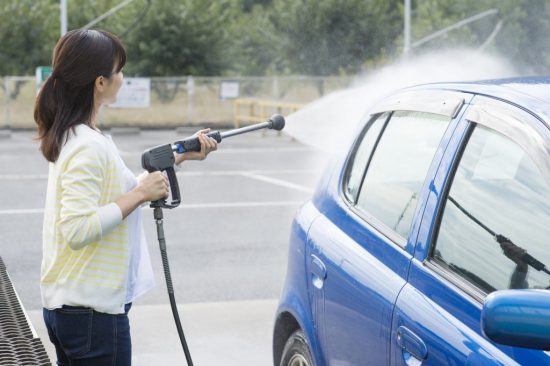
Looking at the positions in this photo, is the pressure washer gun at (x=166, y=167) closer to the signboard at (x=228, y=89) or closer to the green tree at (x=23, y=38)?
the signboard at (x=228, y=89)

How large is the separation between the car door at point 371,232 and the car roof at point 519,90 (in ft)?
0.23

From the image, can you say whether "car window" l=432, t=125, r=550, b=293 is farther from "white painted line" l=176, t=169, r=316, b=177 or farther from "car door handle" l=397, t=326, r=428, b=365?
"white painted line" l=176, t=169, r=316, b=177

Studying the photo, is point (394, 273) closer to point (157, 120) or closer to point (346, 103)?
point (346, 103)

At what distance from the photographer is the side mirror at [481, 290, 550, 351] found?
202cm

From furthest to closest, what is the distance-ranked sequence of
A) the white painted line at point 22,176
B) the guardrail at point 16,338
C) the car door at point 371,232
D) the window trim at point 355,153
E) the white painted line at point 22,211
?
the white painted line at point 22,176, the white painted line at point 22,211, the guardrail at point 16,338, the window trim at point 355,153, the car door at point 371,232

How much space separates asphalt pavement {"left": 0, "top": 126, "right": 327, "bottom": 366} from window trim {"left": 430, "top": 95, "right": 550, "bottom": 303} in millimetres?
1673

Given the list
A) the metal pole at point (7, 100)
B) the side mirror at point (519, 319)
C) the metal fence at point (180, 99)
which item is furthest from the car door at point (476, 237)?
the metal pole at point (7, 100)

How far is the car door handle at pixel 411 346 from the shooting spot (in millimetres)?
2729

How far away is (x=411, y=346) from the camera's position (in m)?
2.79

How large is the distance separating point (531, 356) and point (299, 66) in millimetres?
45882

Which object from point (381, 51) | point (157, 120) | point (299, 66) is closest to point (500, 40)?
point (381, 51)

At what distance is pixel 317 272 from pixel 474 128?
2.96 feet

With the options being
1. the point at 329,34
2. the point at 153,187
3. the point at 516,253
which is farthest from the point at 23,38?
the point at 516,253

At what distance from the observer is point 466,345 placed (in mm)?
2545
